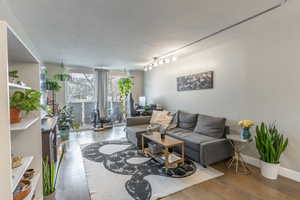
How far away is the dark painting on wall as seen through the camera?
11.6ft

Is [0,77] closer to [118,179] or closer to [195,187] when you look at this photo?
[118,179]

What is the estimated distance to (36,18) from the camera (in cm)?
212

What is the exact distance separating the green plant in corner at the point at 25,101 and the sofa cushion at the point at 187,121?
3.23 m

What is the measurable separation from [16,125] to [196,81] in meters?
3.68

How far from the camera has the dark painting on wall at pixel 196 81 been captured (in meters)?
3.55

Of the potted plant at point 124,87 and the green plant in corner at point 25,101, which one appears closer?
the green plant in corner at point 25,101

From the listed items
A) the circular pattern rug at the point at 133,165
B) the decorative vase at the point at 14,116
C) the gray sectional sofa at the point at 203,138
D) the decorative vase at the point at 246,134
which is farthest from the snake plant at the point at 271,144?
the decorative vase at the point at 14,116

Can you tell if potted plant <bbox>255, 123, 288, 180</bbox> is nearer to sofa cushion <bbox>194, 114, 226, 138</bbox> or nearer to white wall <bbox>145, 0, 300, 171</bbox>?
white wall <bbox>145, 0, 300, 171</bbox>

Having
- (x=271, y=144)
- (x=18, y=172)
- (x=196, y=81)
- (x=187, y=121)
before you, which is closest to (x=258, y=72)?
(x=271, y=144)

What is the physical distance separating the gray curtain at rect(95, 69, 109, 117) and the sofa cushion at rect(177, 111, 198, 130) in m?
3.45

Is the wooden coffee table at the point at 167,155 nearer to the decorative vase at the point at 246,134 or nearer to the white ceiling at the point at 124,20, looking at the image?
the decorative vase at the point at 246,134

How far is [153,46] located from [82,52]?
193 centimetres

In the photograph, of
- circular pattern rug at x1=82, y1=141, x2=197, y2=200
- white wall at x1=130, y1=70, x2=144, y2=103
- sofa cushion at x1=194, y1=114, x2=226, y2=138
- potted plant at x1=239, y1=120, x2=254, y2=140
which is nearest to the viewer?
circular pattern rug at x1=82, y1=141, x2=197, y2=200

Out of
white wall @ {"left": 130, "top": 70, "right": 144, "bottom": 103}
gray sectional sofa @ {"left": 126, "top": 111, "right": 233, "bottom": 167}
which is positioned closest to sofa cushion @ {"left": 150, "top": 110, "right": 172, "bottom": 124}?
gray sectional sofa @ {"left": 126, "top": 111, "right": 233, "bottom": 167}
